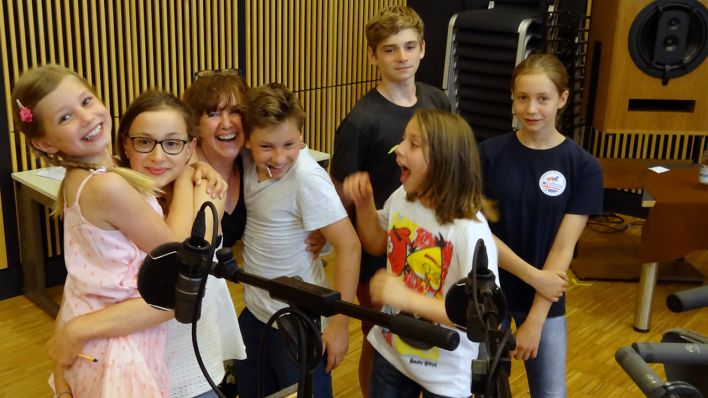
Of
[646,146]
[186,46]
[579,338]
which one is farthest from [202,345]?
[646,146]

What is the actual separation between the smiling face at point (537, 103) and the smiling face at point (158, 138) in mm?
994

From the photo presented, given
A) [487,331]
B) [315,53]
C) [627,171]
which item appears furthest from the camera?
[315,53]

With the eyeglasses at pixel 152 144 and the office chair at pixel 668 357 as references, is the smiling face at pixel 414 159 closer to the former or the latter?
the eyeglasses at pixel 152 144

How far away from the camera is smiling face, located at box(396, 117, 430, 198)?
1739 mm

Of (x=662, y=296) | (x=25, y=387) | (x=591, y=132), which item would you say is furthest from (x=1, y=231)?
(x=591, y=132)

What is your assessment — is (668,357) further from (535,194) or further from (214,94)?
(214,94)

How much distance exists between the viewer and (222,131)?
1.82 m

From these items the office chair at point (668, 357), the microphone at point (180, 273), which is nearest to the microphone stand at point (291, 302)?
the microphone at point (180, 273)

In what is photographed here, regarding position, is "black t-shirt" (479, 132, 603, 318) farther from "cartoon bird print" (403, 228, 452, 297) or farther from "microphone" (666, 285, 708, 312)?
"microphone" (666, 285, 708, 312)

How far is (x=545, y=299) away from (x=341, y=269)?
0.61 meters

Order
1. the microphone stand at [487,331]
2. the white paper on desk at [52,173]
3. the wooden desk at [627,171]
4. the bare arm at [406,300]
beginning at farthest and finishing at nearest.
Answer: the wooden desk at [627,171] → the white paper on desk at [52,173] → the bare arm at [406,300] → the microphone stand at [487,331]

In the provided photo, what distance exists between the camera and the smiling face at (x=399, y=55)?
2287 mm

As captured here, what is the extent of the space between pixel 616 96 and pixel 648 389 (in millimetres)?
4016

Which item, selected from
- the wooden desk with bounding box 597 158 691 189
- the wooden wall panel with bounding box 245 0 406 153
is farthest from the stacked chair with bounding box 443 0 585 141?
the wooden wall panel with bounding box 245 0 406 153
